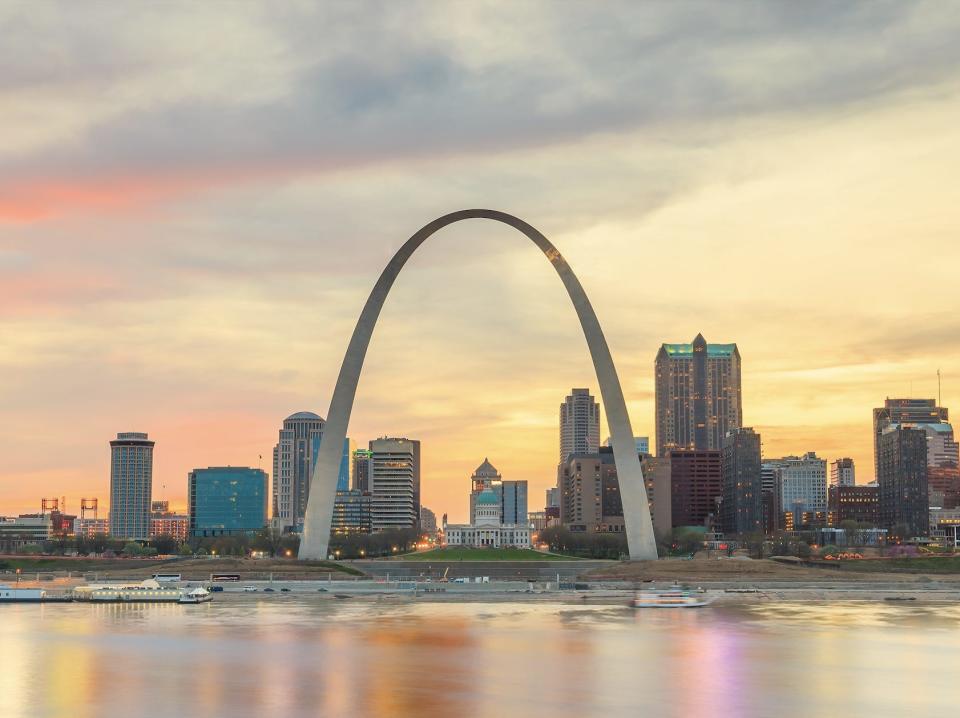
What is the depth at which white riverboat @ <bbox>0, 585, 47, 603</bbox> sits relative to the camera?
70.0 meters

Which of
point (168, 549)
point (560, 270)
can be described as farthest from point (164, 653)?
point (168, 549)

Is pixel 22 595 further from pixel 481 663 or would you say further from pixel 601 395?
pixel 601 395

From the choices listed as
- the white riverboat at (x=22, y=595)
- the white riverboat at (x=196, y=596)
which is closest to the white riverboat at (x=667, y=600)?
the white riverboat at (x=196, y=596)

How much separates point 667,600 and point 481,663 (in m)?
25.6

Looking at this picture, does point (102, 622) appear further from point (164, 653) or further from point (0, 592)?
point (0, 592)

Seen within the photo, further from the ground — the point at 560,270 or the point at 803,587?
the point at 560,270

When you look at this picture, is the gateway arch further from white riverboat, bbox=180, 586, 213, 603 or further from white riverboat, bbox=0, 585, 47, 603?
white riverboat, bbox=0, 585, 47, 603

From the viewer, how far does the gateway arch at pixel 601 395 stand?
8881 cm

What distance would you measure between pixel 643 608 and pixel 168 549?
411ft

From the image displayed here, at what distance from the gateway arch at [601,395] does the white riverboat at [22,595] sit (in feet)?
76.7

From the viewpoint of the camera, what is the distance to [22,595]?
232 ft

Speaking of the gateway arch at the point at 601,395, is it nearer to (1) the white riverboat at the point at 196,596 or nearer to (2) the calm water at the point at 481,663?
(1) the white riverboat at the point at 196,596

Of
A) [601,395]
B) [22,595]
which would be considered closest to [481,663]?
[22,595]

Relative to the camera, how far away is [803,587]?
74.6m
